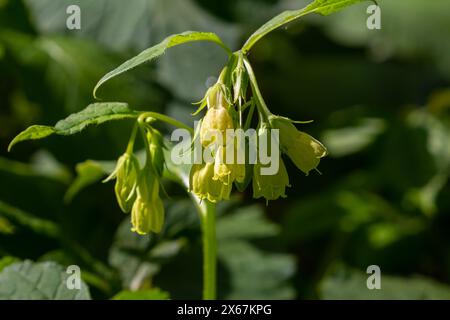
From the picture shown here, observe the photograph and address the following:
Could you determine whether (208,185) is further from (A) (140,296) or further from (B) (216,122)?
(A) (140,296)

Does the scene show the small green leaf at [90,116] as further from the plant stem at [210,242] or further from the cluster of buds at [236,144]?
the plant stem at [210,242]

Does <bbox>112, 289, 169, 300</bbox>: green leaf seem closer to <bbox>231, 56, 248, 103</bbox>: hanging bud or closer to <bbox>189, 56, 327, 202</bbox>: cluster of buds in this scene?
<bbox>189, 56, 327, 202</bbox>: cluster of buds

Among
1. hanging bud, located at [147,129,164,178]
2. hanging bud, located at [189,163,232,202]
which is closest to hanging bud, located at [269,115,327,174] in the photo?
hanging bud, located at [189,163,232,202]

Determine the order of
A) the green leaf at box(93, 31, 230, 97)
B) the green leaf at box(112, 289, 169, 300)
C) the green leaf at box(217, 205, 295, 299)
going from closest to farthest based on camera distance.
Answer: the green leaf at box(93, 31, 230, 97)
the green leaf at box(112, 289, 169, 300)
the green leaf at box(217, 205, 295, 299)

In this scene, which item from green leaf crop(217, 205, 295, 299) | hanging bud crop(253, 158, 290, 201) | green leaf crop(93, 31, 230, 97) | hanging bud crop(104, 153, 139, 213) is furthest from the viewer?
green leaf crop(217, 205, 295, 299)

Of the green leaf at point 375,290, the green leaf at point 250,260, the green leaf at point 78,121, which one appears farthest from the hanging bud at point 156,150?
the green leaf at point 375,290

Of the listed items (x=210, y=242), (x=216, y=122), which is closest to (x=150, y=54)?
(x=216, y=122)
